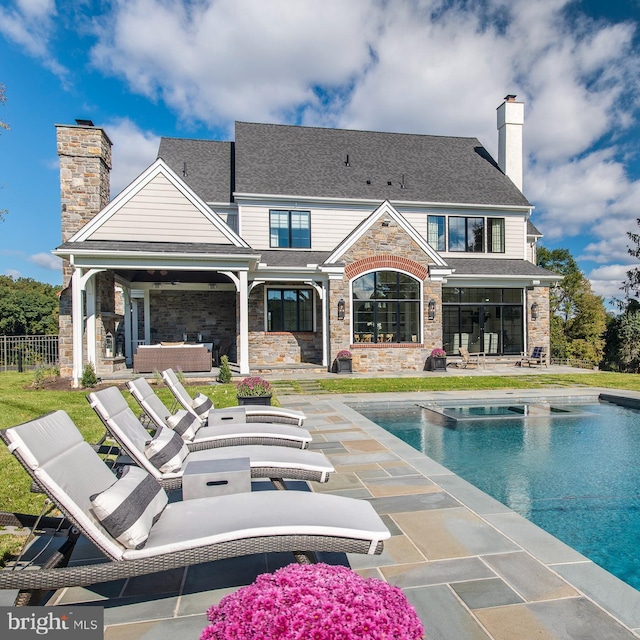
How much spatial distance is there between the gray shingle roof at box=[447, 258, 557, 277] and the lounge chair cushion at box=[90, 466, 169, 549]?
17638 millimetres

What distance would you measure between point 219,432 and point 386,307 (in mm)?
13107

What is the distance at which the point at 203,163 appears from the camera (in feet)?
71.4

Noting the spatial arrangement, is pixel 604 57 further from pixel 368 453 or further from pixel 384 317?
pixel 368 453

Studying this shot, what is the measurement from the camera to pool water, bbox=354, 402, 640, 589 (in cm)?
457

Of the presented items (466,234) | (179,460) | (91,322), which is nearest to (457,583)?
(179,460)

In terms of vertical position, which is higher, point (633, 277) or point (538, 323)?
point (633, 277)

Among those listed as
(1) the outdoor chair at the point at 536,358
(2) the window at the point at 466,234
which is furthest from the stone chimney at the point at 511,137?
(1) the outdoor chair at the point at 536,358

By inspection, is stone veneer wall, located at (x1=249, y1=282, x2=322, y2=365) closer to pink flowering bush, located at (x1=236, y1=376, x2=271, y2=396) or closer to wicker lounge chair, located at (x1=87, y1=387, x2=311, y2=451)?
→ pink flowering bush, located at (x1=236, y1=376, x2=271, y2=396)

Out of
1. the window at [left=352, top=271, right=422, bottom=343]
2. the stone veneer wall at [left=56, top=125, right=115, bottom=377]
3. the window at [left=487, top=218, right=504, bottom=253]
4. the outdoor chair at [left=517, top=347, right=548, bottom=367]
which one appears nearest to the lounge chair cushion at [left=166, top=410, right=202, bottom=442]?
the stone veneer wall at [left=56, top=125, right=115, bottom=377]

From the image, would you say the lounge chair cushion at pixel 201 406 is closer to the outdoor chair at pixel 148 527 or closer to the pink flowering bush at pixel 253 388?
the pink flowering bush at pixel 253 388

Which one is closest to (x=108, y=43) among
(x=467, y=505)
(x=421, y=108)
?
(x=467, y=505)

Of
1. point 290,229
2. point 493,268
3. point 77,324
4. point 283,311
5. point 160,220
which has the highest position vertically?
point 290,229

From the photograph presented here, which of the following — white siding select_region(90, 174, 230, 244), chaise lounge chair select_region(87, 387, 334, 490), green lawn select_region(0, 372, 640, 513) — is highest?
white siding select_region(90, 174, 230, 244)

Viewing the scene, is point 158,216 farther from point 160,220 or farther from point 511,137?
point 511,137
